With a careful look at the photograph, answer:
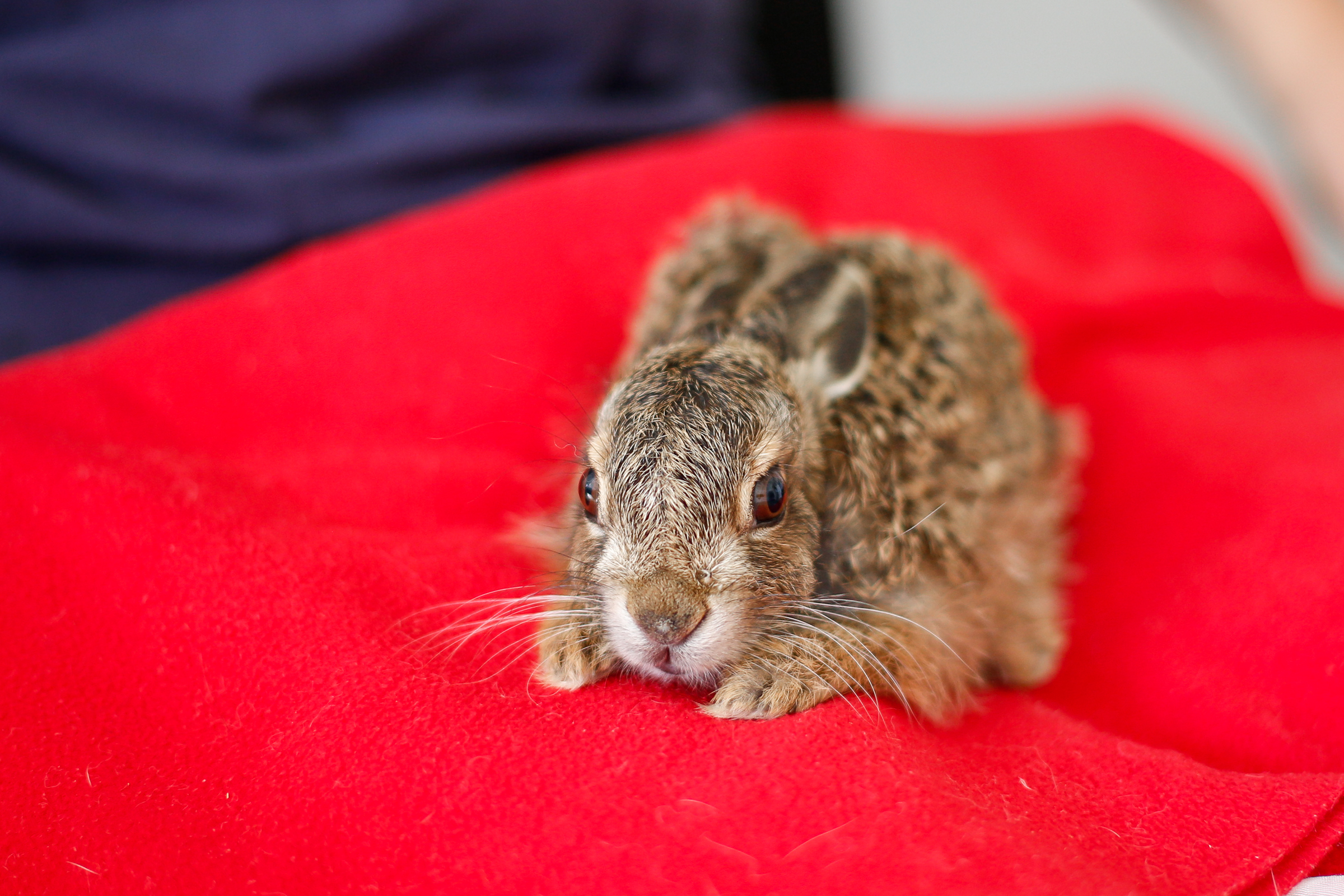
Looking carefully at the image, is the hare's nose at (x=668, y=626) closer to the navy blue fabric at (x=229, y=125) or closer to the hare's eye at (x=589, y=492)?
the hare's eye at (x=589, y=492)

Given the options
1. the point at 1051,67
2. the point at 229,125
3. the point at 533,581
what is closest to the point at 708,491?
the point at 533,581

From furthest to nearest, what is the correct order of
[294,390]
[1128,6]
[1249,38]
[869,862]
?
[1128,6] → [1249,38] → [294,390] → [869,862]

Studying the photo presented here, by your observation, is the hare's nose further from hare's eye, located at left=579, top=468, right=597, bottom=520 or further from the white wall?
the white wall

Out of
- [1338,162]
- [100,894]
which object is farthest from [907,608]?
[1338,162]

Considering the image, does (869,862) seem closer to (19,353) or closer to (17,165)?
(19,353)

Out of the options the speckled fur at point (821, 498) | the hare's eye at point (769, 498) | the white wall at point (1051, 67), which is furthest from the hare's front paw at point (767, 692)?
the white wall at point (1051, 67)

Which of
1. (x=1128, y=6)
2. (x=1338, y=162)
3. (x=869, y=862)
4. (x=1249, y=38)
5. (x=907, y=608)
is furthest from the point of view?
(x=1128, y=6)

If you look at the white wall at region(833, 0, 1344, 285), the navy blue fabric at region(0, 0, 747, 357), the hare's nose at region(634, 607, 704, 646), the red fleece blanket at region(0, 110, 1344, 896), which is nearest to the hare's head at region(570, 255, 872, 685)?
the hare's nose at region(634, 607, 704, 646)
